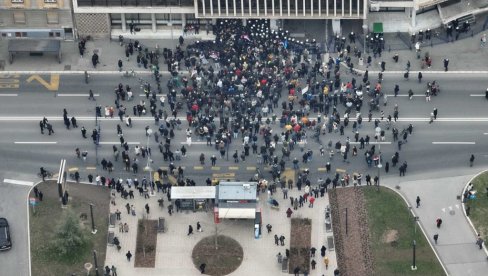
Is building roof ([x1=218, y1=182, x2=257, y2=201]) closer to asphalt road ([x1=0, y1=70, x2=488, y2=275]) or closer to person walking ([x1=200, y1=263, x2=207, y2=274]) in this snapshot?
asphalt road ([x1=0, y1=70, x2=488, y2=275])

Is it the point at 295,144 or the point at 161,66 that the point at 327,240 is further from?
the point at 161,66

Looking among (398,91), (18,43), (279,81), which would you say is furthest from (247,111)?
(18,43)

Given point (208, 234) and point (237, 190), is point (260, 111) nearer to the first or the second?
point (237, 190)

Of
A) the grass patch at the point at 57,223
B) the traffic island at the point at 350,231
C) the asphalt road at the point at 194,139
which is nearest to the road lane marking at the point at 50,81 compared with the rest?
the asphalt road at the point at 194,139

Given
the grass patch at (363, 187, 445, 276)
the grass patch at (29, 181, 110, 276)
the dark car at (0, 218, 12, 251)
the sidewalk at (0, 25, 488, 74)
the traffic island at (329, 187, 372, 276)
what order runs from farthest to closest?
1. the sidewalk at (0, 25, 488, 74)
2. the dark car at (0, 218, 12, 251)
3. the grass patch at (29, 181, 110, 276)
4. the traffic island at (329, 187, 372, 276)
5. the grass patch at (363, 187, 445, 276)

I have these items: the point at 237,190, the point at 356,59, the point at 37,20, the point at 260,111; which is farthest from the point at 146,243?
the point at 37,20

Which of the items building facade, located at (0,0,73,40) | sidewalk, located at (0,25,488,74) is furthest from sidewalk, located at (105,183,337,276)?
building facade, located at (0,0,73,40)
